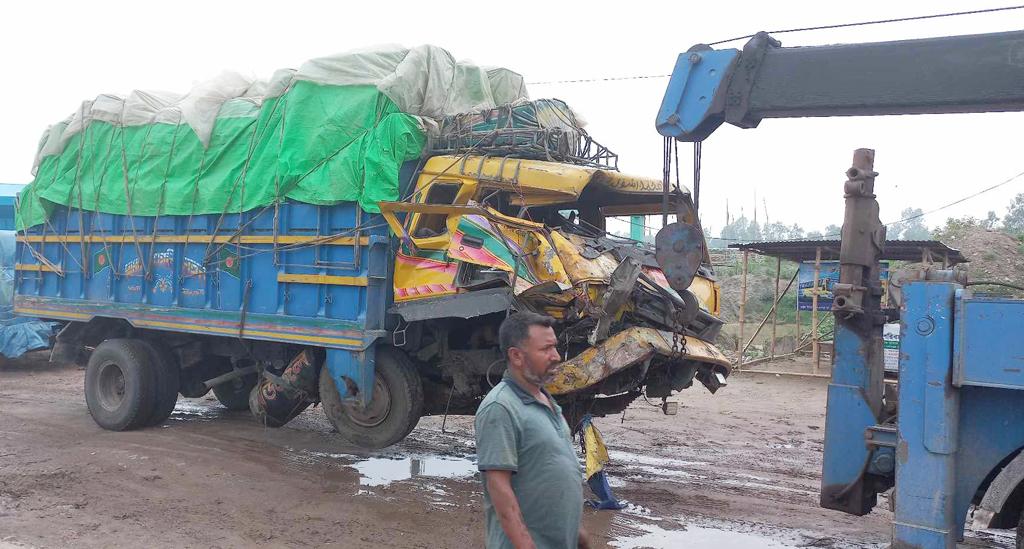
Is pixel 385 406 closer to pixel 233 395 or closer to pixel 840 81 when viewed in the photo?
pixel 233 395

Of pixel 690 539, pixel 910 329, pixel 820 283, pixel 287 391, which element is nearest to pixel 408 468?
pixel 287 391

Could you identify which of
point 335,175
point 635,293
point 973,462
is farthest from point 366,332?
point 973,462

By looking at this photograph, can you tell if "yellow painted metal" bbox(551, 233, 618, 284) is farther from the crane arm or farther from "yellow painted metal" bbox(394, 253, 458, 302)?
the crane arm

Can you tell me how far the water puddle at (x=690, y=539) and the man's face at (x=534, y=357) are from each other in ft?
9.64

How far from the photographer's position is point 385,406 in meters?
7.17

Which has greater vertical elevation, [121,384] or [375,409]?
[375,409]

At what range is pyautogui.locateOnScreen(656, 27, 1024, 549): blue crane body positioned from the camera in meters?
4.15

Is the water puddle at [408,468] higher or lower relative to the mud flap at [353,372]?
lower

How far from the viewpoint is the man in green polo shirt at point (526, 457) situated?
2.91m

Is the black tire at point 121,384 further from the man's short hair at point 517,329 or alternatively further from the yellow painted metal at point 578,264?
the man's short hair at point 517,329

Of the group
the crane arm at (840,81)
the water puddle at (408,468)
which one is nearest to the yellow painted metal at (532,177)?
the crane arm at (840,81)

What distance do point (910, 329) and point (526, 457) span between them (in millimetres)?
2386

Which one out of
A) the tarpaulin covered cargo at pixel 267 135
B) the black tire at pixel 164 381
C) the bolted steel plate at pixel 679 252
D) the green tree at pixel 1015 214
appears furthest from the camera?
the green tree at pixel 1015 214

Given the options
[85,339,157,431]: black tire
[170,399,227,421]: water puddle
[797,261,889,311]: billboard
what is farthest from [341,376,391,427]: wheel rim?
[797,261,889,311]: billboard
